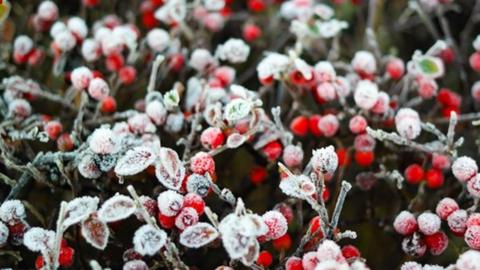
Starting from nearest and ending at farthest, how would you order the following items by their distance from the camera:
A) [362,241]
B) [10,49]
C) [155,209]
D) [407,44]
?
[155,209] < [362,241] < [10,49] < [407,44]

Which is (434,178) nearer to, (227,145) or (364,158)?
(364,158)

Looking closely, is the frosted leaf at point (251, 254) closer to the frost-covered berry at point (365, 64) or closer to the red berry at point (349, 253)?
the red berry at point (349, 253)

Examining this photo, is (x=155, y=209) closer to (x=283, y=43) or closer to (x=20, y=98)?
(x=20, y=98)

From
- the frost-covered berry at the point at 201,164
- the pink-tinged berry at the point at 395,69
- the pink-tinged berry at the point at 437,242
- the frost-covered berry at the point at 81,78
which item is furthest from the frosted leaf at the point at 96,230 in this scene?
the pink-tinged berry at the point at 395,69

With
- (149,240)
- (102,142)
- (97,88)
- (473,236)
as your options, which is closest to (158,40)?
(97,88)

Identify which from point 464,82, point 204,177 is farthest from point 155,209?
point 464,82

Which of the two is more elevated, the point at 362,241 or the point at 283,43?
the point at 283,43

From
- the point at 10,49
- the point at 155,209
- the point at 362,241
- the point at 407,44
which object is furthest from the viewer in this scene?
the point at 407,44
